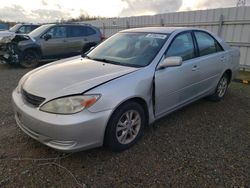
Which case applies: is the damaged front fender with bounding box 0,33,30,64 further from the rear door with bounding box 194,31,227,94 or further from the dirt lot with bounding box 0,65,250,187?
the rear door with bounding box 194,31,227,94

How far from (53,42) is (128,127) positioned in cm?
703

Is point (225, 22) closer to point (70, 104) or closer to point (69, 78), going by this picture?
point (69, 78)

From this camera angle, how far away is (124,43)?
11.7 ft

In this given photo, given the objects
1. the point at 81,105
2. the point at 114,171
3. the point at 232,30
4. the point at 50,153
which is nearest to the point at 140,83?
the point at 81,105

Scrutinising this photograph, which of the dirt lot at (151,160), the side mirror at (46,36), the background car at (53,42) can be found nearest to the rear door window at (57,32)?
the background car at (53,42)

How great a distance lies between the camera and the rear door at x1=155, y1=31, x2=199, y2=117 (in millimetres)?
3025

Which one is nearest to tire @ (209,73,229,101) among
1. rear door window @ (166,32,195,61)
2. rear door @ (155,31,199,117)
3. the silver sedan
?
the silver sedan

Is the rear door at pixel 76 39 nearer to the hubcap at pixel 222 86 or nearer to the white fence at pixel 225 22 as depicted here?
the white fence at pixel 225 22

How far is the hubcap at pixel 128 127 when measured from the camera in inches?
105

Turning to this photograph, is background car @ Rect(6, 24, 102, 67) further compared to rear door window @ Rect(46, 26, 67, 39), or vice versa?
rear door window @ Rect(46, 26, 67, 39)

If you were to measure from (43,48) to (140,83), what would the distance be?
6.86 meters

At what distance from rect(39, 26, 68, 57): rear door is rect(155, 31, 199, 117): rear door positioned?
6.45 metres

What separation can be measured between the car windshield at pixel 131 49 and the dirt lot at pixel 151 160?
114 centimetres

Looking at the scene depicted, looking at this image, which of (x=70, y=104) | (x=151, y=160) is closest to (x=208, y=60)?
(x=151, y=160)
